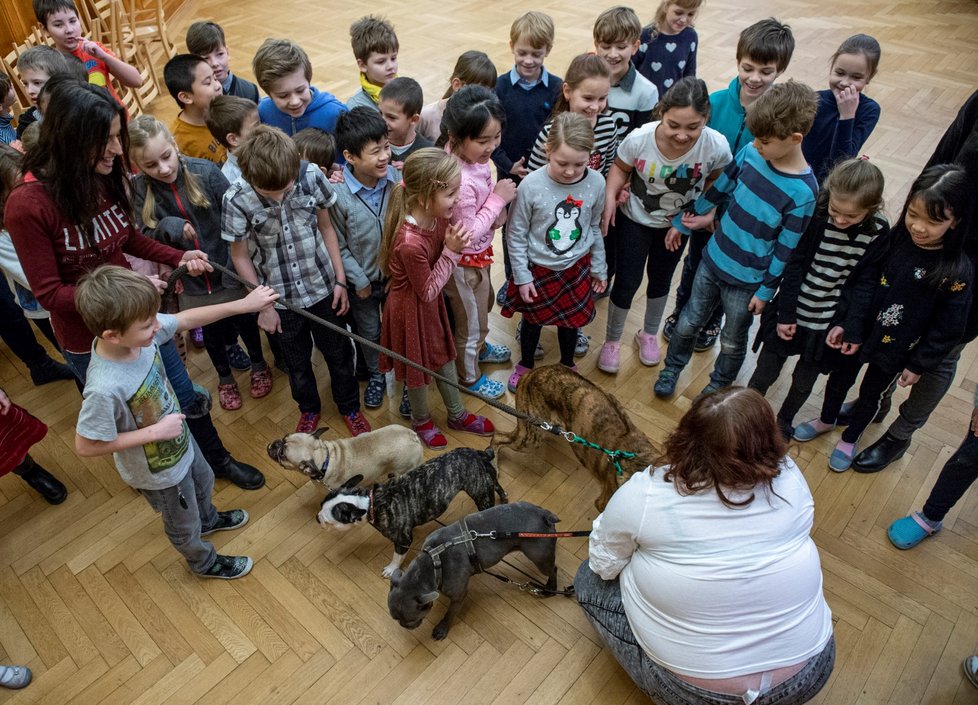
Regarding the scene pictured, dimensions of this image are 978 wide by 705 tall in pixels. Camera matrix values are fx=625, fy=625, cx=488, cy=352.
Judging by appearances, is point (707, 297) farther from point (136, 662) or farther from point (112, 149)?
point (136, 662)

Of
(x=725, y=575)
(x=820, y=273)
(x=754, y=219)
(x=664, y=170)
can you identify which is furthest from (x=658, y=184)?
(x=725, y=575)

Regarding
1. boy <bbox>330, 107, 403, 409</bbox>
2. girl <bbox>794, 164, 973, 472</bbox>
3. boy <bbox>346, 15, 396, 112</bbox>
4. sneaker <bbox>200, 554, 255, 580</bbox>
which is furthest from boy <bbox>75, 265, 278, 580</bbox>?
girl <bbox>794, 164, 973, 472</bbox>

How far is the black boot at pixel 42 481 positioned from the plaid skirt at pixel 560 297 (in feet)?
6.79

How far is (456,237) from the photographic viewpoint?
7.44 feet

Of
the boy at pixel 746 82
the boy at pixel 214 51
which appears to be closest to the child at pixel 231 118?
the boy at pixel 214 51

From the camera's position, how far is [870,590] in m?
2.26

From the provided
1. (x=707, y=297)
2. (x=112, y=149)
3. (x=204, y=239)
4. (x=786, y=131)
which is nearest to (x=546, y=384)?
(x=707, y=297)

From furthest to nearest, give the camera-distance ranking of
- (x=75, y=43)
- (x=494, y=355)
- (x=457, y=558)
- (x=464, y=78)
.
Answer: (x=75, y=43) → (x=494, y=355) → (x=464, y=78) → (x=457, y=558)

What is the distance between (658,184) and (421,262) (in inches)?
44.4

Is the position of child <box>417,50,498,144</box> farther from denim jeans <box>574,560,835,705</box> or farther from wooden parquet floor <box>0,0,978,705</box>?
denim jeans <box>574,560,835,705</box>

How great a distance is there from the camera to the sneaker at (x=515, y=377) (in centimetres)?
312

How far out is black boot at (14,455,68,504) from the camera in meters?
2.52

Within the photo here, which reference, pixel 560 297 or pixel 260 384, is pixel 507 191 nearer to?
pixel 560 297

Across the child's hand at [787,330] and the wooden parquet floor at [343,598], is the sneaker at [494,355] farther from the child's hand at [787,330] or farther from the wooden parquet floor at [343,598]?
the child's hand at [787,330]
